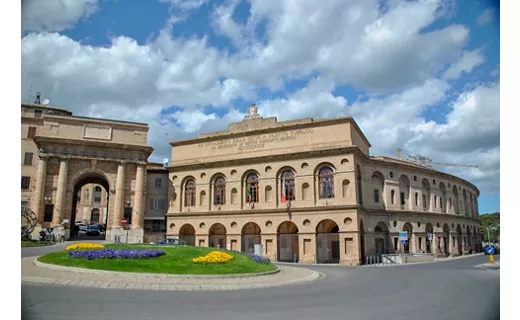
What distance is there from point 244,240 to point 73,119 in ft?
82.8

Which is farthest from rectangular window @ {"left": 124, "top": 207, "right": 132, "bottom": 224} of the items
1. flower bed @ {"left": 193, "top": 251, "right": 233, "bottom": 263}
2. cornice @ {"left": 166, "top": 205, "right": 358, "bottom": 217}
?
flower bed @ {"left": 193, "top": 251, "right": 233, "bottom": 263}

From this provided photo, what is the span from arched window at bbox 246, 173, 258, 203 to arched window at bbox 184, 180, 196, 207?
7869 mm

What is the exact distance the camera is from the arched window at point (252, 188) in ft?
157

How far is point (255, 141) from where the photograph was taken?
49062 millimetres

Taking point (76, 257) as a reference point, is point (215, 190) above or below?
above

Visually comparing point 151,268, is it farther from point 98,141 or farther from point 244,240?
point 98,141

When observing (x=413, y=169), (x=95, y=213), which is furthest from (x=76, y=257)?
(x=95, y=213)

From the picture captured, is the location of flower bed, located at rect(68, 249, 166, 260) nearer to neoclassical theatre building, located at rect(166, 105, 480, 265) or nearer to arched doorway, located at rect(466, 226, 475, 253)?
neoclassical theatre building, located at rect(166, 105, 480, 265)

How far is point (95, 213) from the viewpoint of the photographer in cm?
9494

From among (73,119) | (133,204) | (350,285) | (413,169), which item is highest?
(73,119)

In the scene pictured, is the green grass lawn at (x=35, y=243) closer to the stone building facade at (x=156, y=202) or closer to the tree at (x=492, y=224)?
the stone building facade at (x=156, y=202)

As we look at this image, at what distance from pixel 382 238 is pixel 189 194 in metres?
24.5

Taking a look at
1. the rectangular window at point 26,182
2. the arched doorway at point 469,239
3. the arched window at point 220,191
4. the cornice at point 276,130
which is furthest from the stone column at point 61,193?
the arched doorway at point 469,239

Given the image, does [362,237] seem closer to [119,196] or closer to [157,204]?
[157,204]
